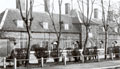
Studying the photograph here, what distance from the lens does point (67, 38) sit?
40594 millimetres

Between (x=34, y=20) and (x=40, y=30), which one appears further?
(x=34, y=20)

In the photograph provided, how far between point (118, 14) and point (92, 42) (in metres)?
12.3

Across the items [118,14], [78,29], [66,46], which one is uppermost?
[118,14]

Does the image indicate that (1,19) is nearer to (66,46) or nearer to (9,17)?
(9,17)

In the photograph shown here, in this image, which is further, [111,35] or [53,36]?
[111,35]

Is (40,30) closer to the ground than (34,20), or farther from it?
closer to the ground

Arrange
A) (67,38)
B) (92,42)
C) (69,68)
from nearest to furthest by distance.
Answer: (69,68)
(67,38)
(92,42)

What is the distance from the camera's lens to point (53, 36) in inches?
1522

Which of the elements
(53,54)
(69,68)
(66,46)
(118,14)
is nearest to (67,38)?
(66,46)

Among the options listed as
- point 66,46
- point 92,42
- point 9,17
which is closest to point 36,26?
point 9,17

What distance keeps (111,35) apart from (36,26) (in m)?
20.8

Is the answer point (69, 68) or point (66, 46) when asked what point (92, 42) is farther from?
point (69, 68)

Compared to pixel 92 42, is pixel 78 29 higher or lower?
higher

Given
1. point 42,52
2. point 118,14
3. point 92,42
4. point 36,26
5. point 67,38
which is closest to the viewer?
point 42,52
